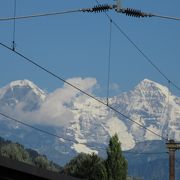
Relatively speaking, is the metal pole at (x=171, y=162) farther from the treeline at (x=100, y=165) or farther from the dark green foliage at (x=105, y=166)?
the dark green foliage at (x=105, y=166)

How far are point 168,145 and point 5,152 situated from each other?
7407 cm

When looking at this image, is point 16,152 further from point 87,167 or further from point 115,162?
point 115,162

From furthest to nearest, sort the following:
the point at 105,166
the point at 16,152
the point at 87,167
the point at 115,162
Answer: the point at 16,152 < the point at 87,167 < the point at 105,166 < the point at 115,162

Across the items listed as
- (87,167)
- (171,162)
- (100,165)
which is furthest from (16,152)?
(171,162)

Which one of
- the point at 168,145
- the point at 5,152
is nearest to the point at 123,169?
the point at 5,152

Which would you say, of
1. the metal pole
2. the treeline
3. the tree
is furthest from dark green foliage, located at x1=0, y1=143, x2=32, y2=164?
the metal pole

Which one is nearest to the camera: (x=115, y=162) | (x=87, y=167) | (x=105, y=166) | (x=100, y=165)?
(x=115, y=162)

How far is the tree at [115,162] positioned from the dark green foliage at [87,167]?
3.34ft

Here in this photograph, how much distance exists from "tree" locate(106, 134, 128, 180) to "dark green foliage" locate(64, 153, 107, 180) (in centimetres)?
102

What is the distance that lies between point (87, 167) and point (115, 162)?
41.5 feet

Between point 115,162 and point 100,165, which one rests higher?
point 115,162

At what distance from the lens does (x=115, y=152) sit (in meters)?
114

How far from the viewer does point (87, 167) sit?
403 feet

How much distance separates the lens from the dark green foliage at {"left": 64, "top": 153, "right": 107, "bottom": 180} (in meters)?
109
